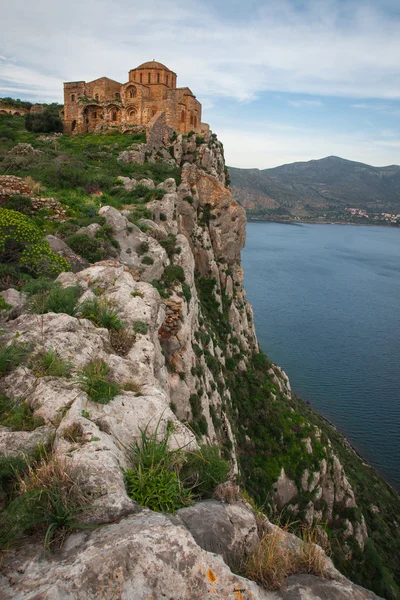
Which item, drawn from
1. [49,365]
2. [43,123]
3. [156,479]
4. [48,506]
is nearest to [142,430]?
[156,479]

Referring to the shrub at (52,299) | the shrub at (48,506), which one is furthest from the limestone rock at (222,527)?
the shrub at (52,299)

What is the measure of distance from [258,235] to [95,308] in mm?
132627

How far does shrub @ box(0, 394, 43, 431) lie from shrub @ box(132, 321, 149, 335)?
3052 mm

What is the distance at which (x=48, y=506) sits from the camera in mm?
3500

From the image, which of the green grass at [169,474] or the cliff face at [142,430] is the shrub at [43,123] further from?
the green grass at [169,474]

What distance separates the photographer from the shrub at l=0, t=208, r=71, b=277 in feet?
34.4

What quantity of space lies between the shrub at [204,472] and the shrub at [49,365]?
2.45 meters

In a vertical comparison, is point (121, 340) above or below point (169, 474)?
above

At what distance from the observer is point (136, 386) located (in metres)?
6.21

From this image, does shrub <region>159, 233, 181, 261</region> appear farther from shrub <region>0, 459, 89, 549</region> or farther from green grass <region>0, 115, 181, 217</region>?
shrub <region>0, 459, 89, 549</region>

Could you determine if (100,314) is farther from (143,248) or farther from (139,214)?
(139,214)

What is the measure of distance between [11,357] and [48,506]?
3.00 metres

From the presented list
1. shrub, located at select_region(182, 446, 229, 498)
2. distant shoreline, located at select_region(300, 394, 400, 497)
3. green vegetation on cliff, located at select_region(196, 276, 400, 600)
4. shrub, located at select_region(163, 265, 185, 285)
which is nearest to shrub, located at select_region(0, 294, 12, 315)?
shrub, located at select_region(182, 446, 229, 498)

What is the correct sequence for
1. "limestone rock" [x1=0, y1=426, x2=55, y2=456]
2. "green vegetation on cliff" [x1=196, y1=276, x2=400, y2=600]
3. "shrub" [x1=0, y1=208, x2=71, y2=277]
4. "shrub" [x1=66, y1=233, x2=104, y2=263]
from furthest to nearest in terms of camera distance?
1. "green vegetation on cliff" [x1=196, y1=276, x2=400, y2=600]
2. "shrub" [x1=66, y1=233, x2=104, y2=263]
3. "shrub" [x1=0, y1=208, x2=71, y2=277]
4. "limestone rock" [x1=0, y1=426, x2=55, y2=456]
